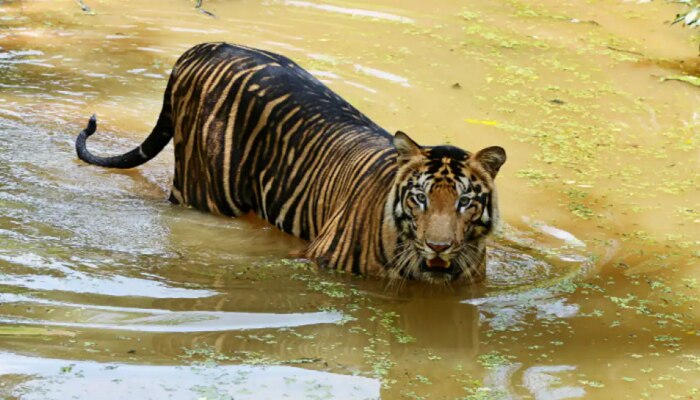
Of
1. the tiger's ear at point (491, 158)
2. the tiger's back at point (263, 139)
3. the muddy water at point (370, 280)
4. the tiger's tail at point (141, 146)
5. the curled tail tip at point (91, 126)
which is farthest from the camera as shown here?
the curled tail tip at point (91, 126)

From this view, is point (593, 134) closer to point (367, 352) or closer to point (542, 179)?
point (542, 179)

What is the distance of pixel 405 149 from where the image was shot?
4465 mm

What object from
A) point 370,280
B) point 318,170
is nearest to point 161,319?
point 370,280

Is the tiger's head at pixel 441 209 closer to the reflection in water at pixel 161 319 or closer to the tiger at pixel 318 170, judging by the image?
the tiger at pixel 318 170

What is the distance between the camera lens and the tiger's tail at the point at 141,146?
5766mm

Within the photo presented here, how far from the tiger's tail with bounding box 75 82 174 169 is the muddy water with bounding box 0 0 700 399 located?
8 cm

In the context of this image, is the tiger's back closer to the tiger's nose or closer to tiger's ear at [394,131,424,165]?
tiger's ear at [394,131,424,165]

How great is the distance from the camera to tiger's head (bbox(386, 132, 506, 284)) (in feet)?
14.1

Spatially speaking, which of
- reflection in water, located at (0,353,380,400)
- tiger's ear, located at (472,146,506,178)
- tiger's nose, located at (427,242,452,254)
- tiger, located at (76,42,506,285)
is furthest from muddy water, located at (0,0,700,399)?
tiger's ear, located at (472,146,506,178)

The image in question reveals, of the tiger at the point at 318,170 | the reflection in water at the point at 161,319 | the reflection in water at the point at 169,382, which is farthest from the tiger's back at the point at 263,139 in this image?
the reflection in water at the point at 169,382

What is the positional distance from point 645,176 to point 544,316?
2.15 meters

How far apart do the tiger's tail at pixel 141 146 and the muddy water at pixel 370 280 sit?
8 cm

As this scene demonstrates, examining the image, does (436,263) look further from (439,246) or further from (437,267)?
(439,246)

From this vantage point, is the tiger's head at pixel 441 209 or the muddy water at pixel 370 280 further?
the tiger's head at pixel 441 209
